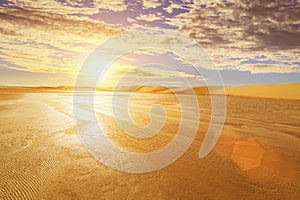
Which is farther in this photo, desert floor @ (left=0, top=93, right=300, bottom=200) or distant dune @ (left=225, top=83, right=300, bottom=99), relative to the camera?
distant dune @ (left=225, top=83, right=300, bottom=99)

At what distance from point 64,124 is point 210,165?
27.5 feet

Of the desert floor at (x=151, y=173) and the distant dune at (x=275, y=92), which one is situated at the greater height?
the distant dune at (x=275, y=92)

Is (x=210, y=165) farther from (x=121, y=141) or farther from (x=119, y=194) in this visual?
(x=121, y=141)

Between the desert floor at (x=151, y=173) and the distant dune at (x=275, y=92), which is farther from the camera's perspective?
the distant dune at (x=275, y=92)

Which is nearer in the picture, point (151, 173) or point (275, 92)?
point (151, 173)

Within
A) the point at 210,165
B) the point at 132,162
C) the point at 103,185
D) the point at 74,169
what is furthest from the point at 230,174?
the point at 74,169

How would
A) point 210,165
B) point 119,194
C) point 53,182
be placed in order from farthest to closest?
point 210,165 → point 53,182 → point 119,194

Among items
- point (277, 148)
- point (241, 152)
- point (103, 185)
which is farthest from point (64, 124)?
point (277, 148)

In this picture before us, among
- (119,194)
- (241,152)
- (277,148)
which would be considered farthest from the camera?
(277,148)

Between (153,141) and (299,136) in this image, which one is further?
(299,136)

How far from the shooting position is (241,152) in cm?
755

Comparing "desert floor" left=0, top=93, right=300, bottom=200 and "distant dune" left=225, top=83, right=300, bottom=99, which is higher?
"distant dune" left=225, top=83, right=300, bottom=99

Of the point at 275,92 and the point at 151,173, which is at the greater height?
the point at 275,92

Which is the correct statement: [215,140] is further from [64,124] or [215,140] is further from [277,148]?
[64,124]
